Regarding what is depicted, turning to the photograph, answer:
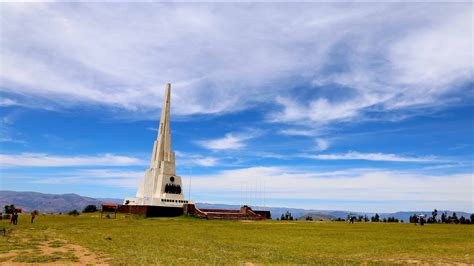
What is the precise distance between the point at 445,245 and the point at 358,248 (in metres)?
5.04

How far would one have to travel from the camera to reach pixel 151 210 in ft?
175

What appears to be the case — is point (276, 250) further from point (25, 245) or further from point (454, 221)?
point (454, 221)

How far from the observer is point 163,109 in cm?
6656

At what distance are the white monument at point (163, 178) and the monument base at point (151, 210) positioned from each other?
3361 mm

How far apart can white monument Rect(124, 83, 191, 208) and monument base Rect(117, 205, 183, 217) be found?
132 inches

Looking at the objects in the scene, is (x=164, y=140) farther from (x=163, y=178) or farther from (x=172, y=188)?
(x=172, y=188)

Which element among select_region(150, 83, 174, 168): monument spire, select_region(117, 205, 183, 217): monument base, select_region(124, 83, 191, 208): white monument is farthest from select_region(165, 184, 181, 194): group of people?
select_region(117, 205, 183, 217): monument base

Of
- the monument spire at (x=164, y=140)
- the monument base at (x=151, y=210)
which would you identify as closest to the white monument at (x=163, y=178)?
the monument spire at (x=164, y=140)

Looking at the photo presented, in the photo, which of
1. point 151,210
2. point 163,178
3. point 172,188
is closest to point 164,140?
point 163,178

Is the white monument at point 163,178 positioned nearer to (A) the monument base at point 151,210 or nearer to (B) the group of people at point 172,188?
(B) the group of people at point 172,188

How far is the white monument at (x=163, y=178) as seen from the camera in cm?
6153

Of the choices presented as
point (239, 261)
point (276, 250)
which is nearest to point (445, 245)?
point (276, 250)

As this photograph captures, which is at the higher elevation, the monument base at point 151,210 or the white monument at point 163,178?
the white monument at point 163,178

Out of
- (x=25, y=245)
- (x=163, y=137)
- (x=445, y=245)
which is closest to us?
(x=25, y=245)
